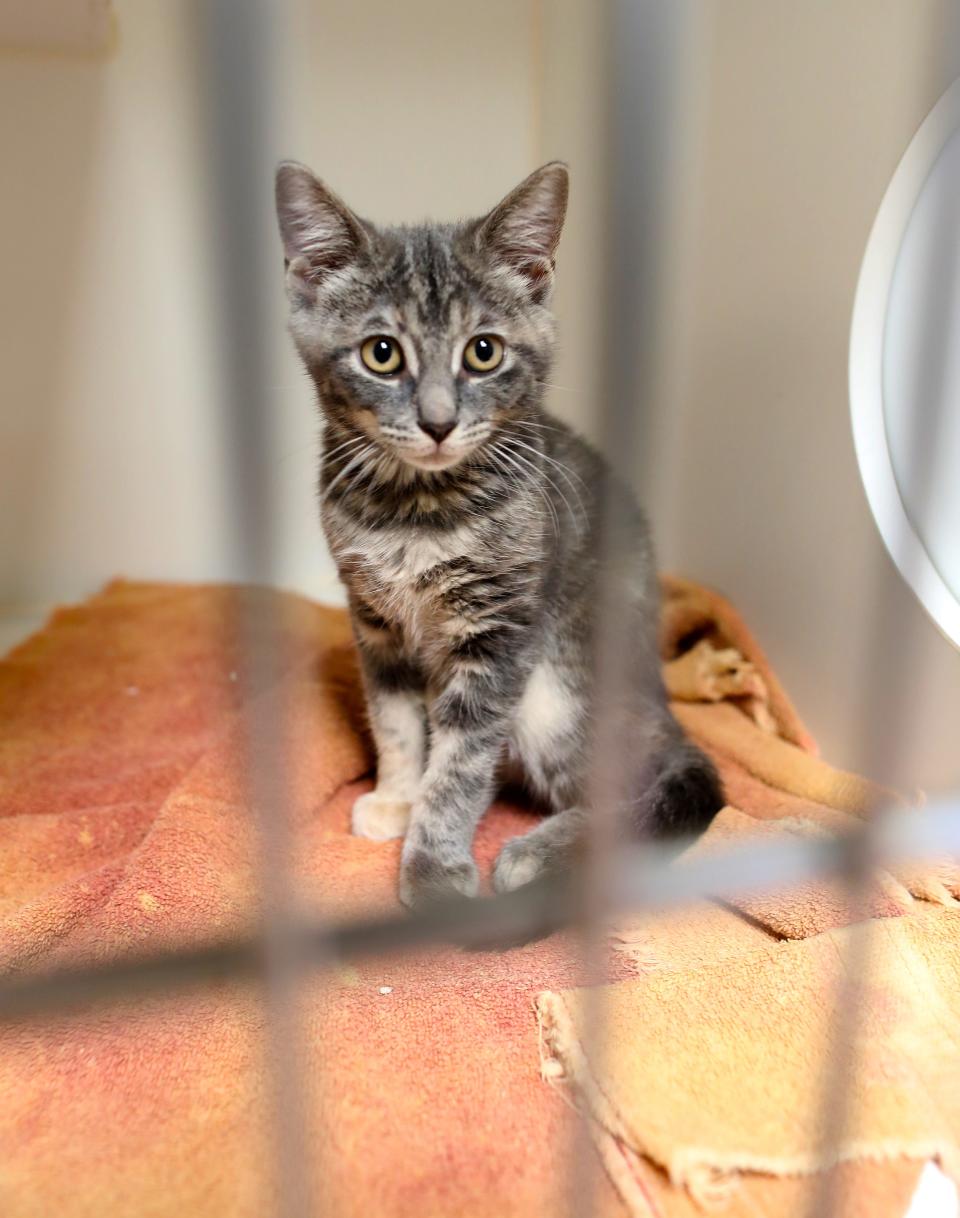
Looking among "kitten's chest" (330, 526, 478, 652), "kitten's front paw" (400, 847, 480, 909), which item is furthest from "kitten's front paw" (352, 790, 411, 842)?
"kitten's chest" (330, 526, 478, 652)

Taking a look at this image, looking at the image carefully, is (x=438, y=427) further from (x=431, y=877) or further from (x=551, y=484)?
(x=431, y=877)

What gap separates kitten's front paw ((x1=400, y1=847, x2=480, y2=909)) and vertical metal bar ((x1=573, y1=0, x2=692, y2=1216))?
0.29m

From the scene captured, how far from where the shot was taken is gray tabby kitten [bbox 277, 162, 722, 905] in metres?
1.09

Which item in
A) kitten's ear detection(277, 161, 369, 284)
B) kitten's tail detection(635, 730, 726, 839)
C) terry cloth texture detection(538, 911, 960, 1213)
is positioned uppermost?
kitten's ear detection(277, 161, 369, 284)

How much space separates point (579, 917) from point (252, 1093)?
0.37 meters

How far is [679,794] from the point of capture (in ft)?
3.86

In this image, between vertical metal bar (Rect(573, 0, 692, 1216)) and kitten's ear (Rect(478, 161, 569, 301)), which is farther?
kitten's ear (Rect(478, 161, 569, 301))

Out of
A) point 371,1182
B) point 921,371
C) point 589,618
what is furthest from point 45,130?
point 371,1182

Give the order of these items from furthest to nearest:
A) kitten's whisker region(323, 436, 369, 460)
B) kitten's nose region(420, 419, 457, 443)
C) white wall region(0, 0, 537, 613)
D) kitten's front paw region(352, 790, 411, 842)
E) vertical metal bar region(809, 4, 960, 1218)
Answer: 1. white wall region(0, 0, 537, 613)
2. kitten's front paw region(352, 790, 411, 842)
3. kitten's whisker region(323, 436, 369, 460)
4. kitten's nose region(420, 419, 457, 443)
5. vertical metal bar region(809, 4, 960, 1218)

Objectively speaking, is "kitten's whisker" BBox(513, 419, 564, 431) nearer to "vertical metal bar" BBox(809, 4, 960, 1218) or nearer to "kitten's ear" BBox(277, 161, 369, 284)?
"kitten's ear" BBox(277, 161, 369, 284)

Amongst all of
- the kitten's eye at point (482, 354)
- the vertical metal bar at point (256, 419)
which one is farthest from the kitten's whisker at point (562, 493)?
the vertical metal bar at point (256, 419)

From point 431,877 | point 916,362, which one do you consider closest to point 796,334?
point 916,362

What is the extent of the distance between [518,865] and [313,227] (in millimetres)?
778

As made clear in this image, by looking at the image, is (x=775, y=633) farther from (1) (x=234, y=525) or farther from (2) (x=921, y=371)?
(1) (x=234, y=525)
